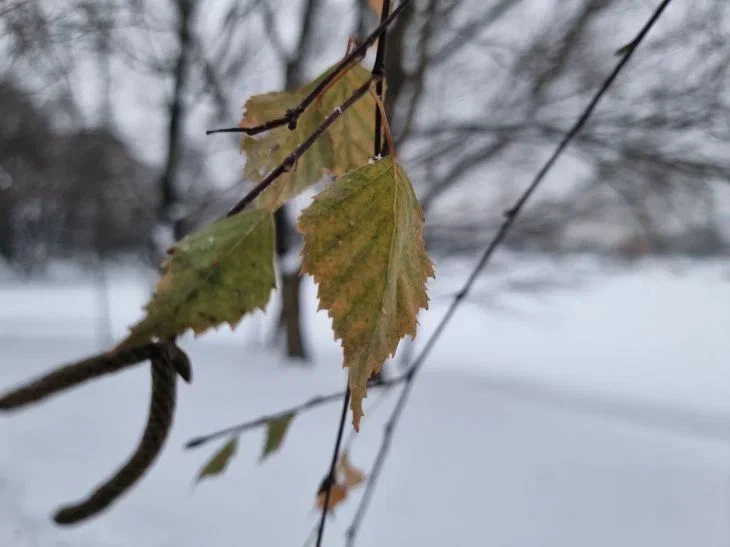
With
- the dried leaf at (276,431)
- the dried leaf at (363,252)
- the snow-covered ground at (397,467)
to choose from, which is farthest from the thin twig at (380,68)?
the snow-covered ground at (397,467)

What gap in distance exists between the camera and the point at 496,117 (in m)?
2.80

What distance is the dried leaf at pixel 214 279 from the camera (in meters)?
0.14

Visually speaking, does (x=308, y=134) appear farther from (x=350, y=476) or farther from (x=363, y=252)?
(x=350, y=476)

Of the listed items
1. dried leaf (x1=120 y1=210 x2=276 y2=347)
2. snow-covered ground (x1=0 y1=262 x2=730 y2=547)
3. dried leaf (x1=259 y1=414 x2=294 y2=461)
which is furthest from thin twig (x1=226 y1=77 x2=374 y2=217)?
snow-covered ground (x1=0 y1=262 x2=730 y2=547)

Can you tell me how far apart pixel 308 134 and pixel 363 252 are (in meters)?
0.08

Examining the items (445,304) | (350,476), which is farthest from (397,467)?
(445,304)

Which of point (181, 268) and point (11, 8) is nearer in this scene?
point (181, 268)

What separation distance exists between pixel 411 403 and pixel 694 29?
164 cm

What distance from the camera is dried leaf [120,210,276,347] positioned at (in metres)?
0.14

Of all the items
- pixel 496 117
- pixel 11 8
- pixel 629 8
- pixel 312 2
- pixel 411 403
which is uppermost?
pixel 312 2

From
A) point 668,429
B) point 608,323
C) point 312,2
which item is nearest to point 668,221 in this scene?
point 668,429

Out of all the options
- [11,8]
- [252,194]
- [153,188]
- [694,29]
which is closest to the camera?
[252,194]

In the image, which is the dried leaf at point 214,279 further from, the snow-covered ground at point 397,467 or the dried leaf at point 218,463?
the snow-covered ground at point 397,467

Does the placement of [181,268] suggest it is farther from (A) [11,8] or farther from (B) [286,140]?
(A) [11,8]
